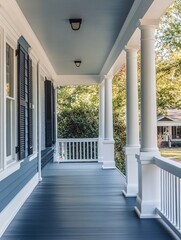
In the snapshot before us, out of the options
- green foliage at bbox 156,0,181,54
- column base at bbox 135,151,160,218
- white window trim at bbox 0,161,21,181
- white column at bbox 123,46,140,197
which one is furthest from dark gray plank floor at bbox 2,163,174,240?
green foliage at bbox 156,0,181,54

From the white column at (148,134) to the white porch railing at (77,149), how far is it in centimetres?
724

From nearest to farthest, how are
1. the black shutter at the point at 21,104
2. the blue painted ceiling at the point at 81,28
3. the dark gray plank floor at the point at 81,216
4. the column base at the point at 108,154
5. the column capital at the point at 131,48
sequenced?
the dark gray plank floor at the point at 81,216
the blue painted ceiling at the point at 81,28
the black shutter at the point at 21,104
the column capital at the point at 131,48
the column base at the point at 108,154

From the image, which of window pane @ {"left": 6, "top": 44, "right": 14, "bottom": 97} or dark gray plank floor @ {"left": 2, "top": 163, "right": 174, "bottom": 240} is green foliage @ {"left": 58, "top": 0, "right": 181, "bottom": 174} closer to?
dark gray plank floor @ {"left": 2, "top": 163, "right": 174, "bottom": 240}

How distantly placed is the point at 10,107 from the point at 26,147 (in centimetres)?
88

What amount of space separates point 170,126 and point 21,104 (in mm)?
6824

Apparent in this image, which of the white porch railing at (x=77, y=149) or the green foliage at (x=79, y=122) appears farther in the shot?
the green foliage at (x=79, y=122)

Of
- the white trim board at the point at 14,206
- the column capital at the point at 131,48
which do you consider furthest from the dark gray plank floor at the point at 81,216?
the column capital at the point at 131,48

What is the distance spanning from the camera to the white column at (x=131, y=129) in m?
5.65

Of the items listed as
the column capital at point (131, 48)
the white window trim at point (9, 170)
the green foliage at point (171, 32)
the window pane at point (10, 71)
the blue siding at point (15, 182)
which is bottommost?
the blue siding at point (15, 182)

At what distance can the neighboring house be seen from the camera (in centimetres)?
1062

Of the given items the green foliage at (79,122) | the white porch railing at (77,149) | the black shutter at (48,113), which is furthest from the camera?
the green foliage at (79,122)

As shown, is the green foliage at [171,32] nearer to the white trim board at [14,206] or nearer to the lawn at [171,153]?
the lawn at [171,153]

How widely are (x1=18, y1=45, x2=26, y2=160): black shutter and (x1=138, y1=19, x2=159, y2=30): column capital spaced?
1.79 meters

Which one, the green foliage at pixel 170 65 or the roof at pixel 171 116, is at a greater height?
the green foliage at pixel 170 65
